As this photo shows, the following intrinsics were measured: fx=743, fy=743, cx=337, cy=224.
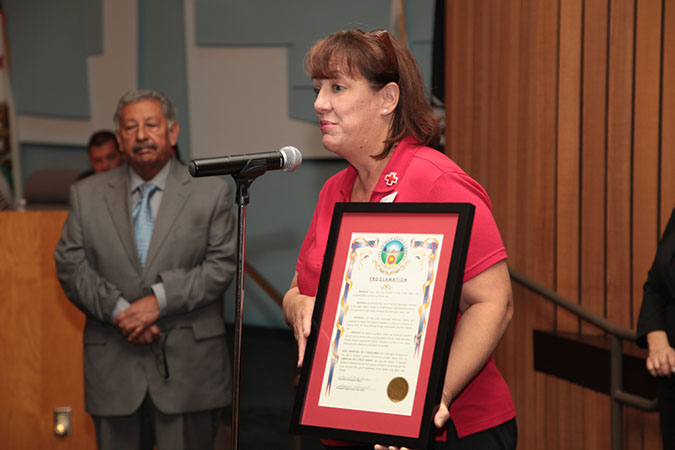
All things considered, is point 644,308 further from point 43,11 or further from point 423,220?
point 43,11

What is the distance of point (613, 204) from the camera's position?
3178 millimetres

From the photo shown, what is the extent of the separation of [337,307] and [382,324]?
0.36 ft

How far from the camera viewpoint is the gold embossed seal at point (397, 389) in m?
1.36

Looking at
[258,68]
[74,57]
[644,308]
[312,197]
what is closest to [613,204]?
[644,308]

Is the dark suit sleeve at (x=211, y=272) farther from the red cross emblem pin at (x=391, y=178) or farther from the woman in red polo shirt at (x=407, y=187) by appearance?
the red cross emblem pin at (x=391, y=178)

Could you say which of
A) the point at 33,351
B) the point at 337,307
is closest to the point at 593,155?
the point at 337,307

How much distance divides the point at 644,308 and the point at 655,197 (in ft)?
2.35

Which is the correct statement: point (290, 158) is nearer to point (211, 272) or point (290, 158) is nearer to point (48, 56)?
point (211, 272)

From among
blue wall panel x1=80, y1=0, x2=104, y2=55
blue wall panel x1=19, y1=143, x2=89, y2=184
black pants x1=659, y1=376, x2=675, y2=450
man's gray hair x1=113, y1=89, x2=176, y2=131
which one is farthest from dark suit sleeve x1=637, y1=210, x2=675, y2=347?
blue wall panel x1=19, y1=143, x2=89, y2=184

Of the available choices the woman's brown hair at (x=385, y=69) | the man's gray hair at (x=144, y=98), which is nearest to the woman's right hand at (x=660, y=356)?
the woman's brown hair at (x=385, y=69)

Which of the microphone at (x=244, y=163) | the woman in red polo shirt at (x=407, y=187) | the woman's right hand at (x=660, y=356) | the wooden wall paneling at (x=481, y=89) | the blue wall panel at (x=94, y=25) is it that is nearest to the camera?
the woman in red polo shirt at (x=407, y=187)

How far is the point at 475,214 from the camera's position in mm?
1518

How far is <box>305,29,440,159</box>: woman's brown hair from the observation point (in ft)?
5.41

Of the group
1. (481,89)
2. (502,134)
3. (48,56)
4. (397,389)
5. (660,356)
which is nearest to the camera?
(397,389)
